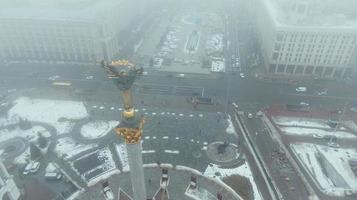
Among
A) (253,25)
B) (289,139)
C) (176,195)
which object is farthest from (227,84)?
(253,25)

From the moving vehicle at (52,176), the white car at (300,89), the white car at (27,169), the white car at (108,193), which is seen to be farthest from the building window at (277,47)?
the white car at (27,169)

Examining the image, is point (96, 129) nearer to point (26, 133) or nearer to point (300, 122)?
point (26, 133)

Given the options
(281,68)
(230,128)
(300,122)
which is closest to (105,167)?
(230,128)

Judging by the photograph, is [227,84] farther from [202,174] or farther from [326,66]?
[202,174]

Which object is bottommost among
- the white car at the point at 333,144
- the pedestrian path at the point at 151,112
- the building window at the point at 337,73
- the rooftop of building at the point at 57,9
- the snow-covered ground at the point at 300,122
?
the pedestrian path at the point at 151,112

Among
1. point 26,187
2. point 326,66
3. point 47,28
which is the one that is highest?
point 47,28

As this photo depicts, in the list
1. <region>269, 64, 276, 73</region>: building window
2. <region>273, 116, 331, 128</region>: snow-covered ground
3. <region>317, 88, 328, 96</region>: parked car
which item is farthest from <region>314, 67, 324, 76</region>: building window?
<region>273, 116, 331, 128</region>: snow-covered ground

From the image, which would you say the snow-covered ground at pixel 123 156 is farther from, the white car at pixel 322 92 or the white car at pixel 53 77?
the white car at pixel 322 92
